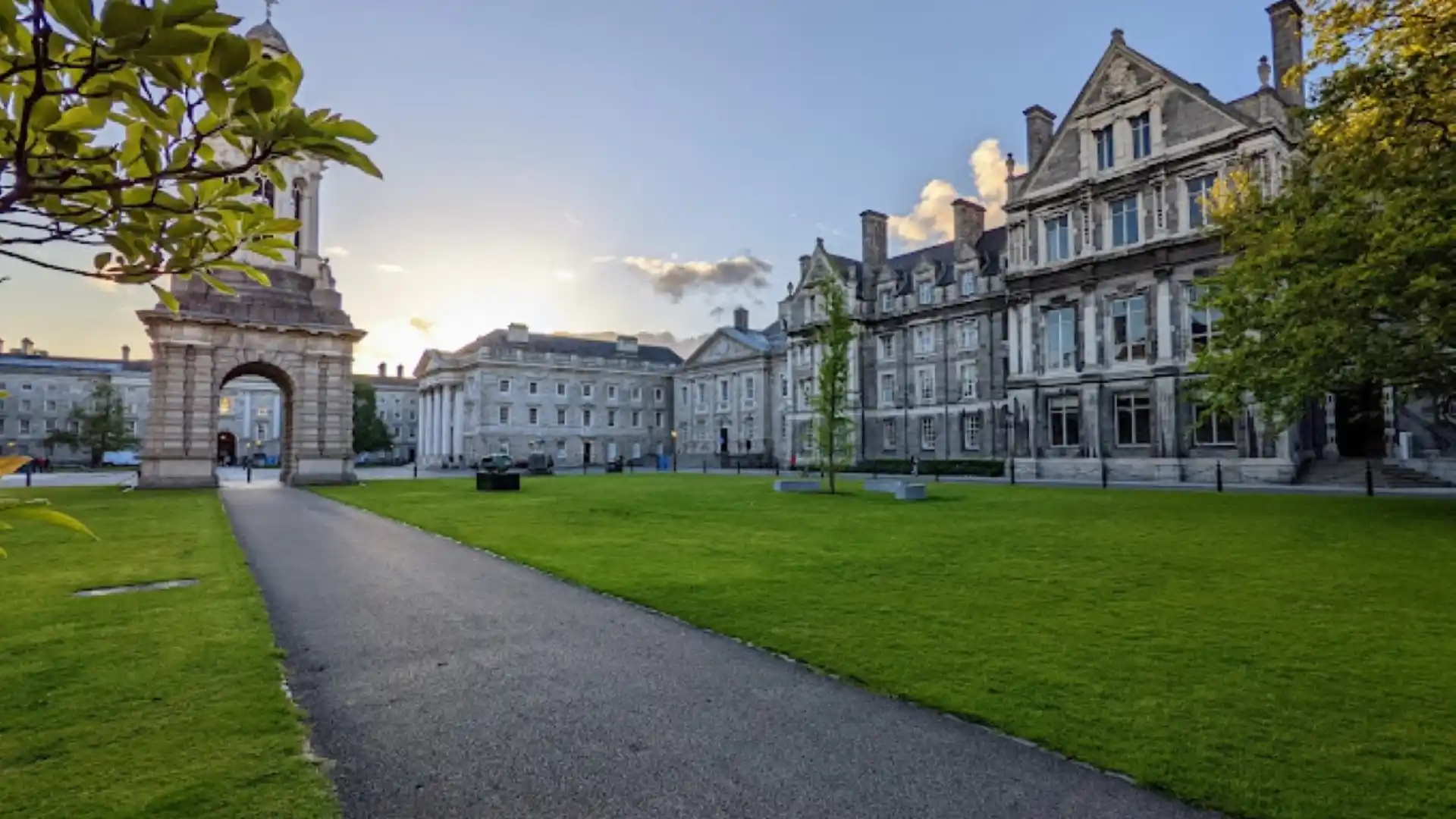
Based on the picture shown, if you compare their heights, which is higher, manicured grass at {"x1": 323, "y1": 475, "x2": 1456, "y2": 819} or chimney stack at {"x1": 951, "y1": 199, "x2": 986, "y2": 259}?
chimney stack at {"x1": 951, "y1": 199, "x2": 986, "y2": 259}

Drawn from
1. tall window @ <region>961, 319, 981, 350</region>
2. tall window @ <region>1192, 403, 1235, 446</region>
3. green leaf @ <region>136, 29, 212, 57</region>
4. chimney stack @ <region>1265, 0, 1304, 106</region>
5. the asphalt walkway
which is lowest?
the asphalt walkway

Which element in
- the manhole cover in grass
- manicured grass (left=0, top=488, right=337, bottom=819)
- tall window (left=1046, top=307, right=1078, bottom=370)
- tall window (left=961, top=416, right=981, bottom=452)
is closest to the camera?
manicured grass (left=0, top=488, right=337, bottom=819)

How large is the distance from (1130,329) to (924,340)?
2145cm

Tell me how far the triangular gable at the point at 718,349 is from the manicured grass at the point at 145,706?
235 feet

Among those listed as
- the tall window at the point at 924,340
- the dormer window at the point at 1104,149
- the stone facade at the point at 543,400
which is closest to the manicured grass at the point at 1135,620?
the dormer window at the point at 1104,149

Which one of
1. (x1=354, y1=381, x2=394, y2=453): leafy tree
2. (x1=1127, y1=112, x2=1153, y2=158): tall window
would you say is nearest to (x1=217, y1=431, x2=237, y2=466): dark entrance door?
(x1=354, y1=381, x2=394, y2=453): leafy tree

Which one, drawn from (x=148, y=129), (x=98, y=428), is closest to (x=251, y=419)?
(x=98, y=428)

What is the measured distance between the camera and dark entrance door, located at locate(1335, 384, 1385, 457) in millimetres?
32438

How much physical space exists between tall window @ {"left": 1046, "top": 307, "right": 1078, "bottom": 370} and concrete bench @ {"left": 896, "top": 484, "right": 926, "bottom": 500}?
61.6 ft

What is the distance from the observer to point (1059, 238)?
132 feet

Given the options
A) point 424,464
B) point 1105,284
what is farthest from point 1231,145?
point 424,464

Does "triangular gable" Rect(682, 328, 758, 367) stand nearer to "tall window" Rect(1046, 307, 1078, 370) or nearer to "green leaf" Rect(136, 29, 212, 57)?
"tall window" Rect(1046, 307, 1078, 370)

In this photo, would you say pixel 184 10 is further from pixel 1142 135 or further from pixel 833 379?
pixel 1142 135

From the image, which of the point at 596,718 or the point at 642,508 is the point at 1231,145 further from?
the point at 596,718
